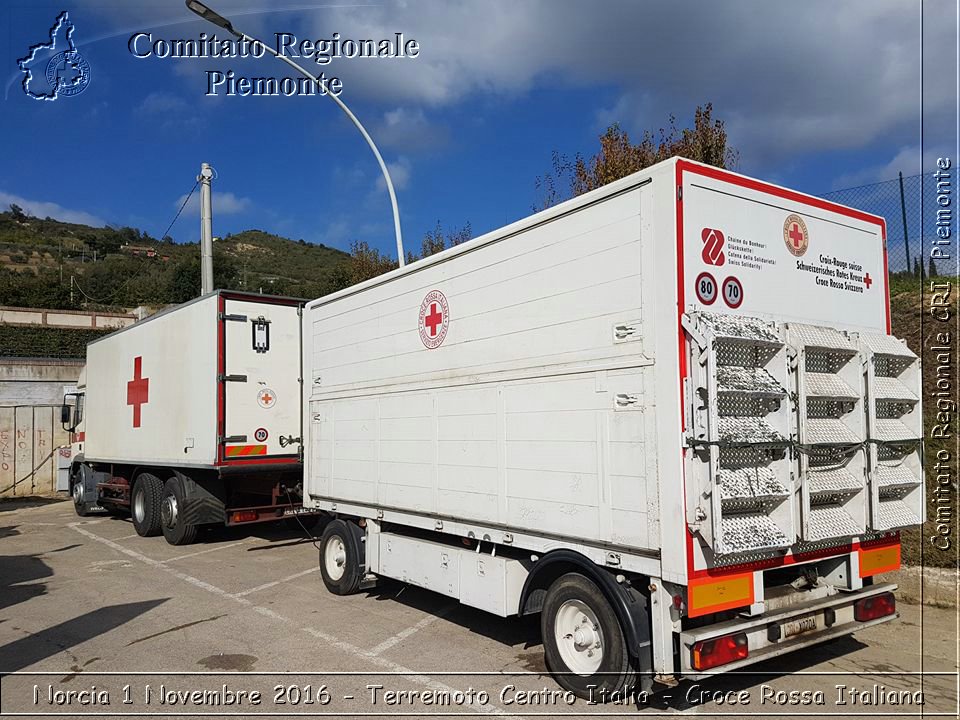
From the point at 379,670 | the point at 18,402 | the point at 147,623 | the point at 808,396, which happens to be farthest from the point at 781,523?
the point at 18,402

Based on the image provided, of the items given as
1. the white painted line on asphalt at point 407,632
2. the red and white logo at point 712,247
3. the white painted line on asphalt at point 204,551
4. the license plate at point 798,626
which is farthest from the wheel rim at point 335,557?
the red and white logo at point 712,247

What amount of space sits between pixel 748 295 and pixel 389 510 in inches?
167

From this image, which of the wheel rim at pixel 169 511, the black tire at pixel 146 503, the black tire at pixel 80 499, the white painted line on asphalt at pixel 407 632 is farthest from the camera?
the black tire at pixel 80 499

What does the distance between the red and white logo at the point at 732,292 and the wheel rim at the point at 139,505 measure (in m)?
11.0

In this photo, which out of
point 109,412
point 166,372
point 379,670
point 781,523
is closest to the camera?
point 781,523

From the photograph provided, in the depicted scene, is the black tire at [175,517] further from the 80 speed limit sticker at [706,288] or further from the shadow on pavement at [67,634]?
the 80 speed limit sticker at [706,288]

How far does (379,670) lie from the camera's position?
19.1 feet

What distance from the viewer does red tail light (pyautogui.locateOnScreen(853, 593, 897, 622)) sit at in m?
5.24

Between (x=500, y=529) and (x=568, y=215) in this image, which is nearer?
(x=568, y=215)

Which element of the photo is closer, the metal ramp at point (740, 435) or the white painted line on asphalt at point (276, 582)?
the metal ramp at point (740, 435)

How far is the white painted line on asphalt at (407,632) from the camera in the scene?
637cm

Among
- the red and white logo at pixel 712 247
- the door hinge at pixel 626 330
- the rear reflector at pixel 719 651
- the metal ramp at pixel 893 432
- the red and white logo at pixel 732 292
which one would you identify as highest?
the red and white logo at pixel 712 247

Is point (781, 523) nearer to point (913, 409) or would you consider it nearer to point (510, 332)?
point (913, 409)

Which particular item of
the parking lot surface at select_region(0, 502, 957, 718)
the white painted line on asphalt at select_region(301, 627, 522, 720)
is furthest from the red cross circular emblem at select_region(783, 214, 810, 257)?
the white painted line on asphalt at select_region(301, 627, 522, 720)
